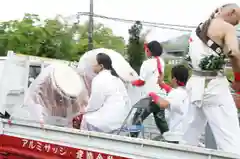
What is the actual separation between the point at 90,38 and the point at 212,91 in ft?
41.2

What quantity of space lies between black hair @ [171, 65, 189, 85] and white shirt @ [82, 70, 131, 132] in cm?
64

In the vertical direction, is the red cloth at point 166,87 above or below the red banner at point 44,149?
above

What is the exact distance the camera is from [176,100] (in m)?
4.43

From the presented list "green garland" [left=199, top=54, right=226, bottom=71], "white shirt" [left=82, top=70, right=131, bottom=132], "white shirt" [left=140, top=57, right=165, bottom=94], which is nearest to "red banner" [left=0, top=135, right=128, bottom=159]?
"white shirt" [left=82, top=70, right=131, bottom=132]

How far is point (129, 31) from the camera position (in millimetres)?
14922

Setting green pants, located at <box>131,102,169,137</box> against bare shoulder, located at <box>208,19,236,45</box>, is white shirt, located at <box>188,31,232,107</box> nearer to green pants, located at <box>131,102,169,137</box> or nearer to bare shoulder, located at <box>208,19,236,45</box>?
bare shoulder, located at <box>208,19,236,45</box>

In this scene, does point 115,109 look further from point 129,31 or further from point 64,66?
point 129,31

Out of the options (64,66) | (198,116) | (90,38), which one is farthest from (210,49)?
(90,38)

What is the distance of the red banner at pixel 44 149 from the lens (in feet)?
11.8

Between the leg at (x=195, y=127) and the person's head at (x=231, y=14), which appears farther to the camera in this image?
the leg at (x=195, y=127)

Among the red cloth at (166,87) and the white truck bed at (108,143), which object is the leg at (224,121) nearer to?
the white truck bed at (108,143)

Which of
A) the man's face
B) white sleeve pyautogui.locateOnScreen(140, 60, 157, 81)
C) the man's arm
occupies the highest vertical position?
the man's face

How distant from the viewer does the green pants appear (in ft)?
15.1

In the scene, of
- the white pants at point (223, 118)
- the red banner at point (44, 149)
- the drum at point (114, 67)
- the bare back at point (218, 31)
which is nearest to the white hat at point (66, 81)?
the drum at point (114, 67)
